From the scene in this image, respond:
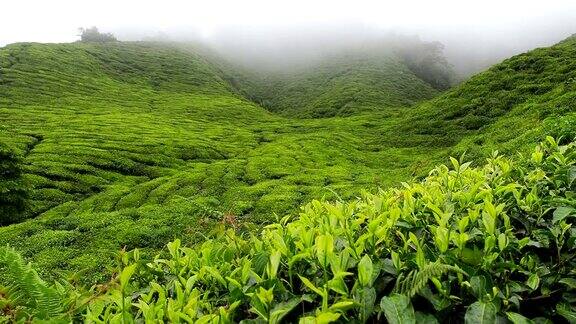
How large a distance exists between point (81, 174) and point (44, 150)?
35.6ft

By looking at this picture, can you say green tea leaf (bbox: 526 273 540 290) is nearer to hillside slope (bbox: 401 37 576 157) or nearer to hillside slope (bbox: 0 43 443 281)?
hillside slope (bbox: 0 43 443 281)

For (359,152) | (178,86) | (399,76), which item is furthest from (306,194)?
(399,76)

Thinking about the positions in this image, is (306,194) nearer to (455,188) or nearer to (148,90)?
(455,188)

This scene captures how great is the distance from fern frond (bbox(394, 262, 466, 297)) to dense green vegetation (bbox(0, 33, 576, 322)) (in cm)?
1

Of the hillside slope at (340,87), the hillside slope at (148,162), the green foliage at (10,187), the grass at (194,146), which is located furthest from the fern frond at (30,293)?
the hillside slope at (340,87)

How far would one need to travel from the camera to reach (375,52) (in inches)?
7436

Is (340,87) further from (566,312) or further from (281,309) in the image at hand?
(281,309)

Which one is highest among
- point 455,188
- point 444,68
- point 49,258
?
point 455,188

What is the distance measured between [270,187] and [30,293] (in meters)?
32.6

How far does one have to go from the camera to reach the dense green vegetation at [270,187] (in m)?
2.79

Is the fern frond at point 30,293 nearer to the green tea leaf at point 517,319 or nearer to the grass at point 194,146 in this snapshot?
the grass at point 194,146

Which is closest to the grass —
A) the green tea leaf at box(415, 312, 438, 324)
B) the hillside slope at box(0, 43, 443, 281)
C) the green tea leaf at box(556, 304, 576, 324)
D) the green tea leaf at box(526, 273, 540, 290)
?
the hillside slope at box(0, 43, 443, 281)

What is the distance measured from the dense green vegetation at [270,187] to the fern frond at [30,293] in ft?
0.04

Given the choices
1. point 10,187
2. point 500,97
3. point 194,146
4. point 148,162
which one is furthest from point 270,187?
point 500,97
